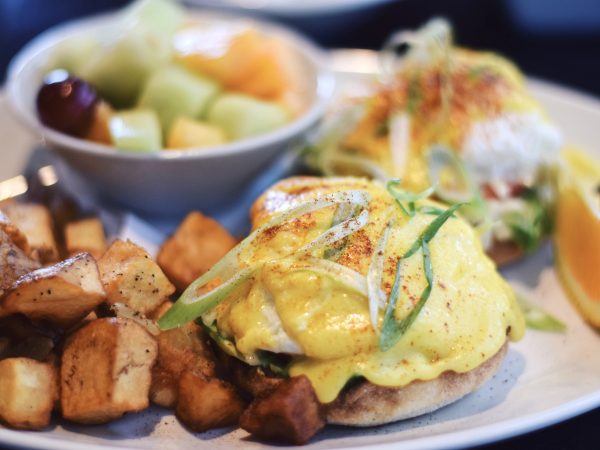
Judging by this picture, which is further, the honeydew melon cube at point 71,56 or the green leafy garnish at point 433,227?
the honeydew melon cube at point 71,56

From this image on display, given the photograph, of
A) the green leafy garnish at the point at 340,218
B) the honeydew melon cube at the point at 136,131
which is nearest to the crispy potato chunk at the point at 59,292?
the green leafy garnish at the point at 340,218

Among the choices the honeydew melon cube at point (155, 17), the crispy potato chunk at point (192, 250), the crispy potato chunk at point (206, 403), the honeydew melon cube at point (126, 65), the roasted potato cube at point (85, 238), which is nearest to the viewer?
the crispy potato chunk at point (206, 403)

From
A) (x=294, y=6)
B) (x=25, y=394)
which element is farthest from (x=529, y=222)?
(x=294, y=6)

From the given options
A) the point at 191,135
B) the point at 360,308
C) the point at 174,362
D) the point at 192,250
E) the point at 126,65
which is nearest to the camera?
the point at 360,308

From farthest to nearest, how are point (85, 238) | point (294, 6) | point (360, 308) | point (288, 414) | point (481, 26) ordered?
point (481, 26)
point (294, 6)
point (85, 238)
point (360, 308)
point (288, 414)

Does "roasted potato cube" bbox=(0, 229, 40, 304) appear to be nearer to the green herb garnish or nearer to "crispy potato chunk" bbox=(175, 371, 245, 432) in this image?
"crispy potato chunk" bbox=(175, 371, 245, 432)

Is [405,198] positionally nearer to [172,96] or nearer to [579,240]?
[579,240]

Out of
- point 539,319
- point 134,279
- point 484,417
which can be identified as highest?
point 134,279

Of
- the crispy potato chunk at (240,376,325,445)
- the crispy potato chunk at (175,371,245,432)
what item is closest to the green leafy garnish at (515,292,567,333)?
the crispy potato chunk at (240,376,325,445)

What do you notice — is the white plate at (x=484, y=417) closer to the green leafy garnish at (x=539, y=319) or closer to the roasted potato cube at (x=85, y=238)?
the green leafy garnish at (x=539, y=319)
